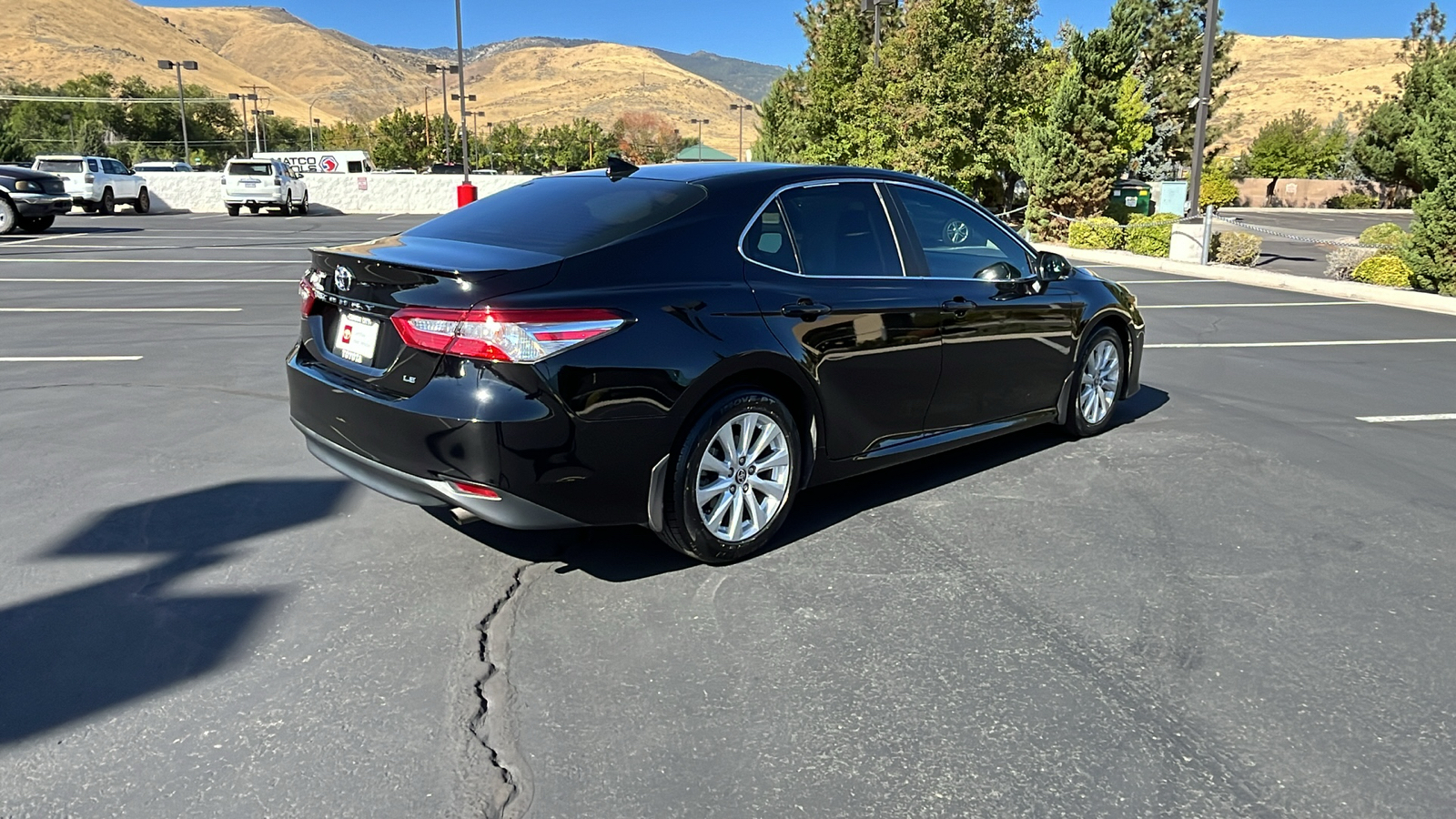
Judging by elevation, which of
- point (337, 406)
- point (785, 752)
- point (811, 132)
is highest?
point (811, 132)

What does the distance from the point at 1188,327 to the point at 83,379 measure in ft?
33.6

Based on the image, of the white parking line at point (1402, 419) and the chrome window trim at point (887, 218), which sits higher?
the chrome window trim at point (887, 218)

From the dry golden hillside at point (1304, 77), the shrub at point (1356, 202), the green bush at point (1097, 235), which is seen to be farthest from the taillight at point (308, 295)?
the dry golden hillside at point (1304, 77)

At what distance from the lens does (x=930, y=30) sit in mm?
25906

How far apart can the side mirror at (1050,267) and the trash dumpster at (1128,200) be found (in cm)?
2121

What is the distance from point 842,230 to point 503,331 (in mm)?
1828

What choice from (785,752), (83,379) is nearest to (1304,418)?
(785,752)

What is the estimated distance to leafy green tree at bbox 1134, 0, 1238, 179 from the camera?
3703cm

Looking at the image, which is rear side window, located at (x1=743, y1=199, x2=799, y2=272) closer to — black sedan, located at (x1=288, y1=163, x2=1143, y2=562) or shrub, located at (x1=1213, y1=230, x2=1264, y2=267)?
black sedan, located at (x1=288, y1=163, x2=1143, y2=562)

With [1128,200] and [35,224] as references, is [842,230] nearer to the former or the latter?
[1128,200]

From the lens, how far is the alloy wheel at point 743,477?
4.14 meters

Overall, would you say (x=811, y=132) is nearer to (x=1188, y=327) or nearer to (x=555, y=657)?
(x=1188, y=327)

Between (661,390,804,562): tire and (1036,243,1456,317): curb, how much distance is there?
7.85m

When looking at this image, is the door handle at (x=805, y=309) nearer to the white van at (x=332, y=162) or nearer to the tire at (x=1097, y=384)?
the tire at (x=1097, y=384)
